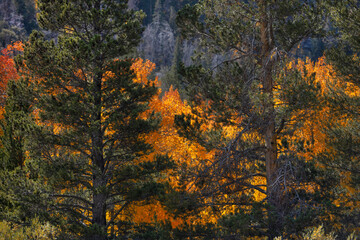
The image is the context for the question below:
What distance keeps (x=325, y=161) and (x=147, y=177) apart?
588 cm

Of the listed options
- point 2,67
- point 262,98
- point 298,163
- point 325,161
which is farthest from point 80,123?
point 2,67

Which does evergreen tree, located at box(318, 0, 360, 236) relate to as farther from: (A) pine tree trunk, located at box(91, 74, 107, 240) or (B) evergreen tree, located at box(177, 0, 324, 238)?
(A) pine tree trunk, located at box(91, 74, 107, 240)

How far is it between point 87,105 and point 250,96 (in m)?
4.95

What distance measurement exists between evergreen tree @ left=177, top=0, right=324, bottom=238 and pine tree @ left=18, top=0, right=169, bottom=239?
2.40 meters

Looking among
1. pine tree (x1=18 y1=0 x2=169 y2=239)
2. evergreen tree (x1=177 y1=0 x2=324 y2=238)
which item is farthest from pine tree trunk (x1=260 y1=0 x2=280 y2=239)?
pine tree (x1=18 y1=0 x2=169 y2=239)

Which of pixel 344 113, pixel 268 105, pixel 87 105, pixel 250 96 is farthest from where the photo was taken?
pixel 344 113

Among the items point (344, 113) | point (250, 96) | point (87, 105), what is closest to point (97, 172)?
point (87, 105)

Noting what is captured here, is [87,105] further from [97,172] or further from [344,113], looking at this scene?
[344,113]

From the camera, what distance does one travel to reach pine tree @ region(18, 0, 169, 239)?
30.7 ft

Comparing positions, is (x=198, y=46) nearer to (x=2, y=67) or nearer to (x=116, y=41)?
(x=116, y=41)

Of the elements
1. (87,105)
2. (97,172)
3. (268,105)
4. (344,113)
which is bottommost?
(97,172)

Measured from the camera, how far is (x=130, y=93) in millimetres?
10742

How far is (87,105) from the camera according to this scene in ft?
32.7

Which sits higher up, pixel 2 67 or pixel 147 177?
pixel 2 67
